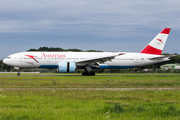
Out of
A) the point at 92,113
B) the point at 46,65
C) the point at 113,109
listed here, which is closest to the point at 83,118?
the point at 92,113

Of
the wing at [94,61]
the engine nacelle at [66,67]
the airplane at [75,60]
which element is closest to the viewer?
the engine nacelle at [66,67]

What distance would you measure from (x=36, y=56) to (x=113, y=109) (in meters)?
29.4

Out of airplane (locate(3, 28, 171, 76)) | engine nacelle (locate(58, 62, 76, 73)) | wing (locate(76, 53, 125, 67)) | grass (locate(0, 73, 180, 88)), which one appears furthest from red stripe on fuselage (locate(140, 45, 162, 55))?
grass (locate(0, 73, 180, 88))

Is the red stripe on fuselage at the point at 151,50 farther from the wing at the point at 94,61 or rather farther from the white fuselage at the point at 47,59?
the wing at the point at 94,61

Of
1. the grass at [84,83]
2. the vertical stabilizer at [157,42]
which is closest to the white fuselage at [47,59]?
the vertical stabilizer at [157,42]

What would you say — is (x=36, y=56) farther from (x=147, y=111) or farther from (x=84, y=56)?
(x=147, y=111)

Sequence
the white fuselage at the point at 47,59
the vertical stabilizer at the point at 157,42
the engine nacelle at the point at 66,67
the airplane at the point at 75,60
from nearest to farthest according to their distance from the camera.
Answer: the engine nacelle at the point at 66,67 < the airplane at the point at 75,60 < the white fuselage at the point at 47,59 < the vertical stabilizer at the point at 157,42

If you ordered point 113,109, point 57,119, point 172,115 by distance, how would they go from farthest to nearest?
point 113,109
point 172,115
point 57,119

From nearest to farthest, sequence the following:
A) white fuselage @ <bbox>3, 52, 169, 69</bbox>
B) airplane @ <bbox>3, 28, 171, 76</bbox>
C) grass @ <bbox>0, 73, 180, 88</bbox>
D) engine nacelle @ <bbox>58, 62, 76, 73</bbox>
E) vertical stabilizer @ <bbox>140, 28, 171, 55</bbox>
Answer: grass @ <bbox>0, 73, 180, 88</bbox>, engine nacelle @ <bbox>58, 62, 76, 73</bbox>, airplane @ <bbox>3, 28, 171, 76</bbox>, white fuselage @ <bbox>3, 52, 169, 69</bbox>, vertical stabilizer @ <bbox>140, 28, 171, 55</bbox>

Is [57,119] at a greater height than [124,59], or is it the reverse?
[124,59]

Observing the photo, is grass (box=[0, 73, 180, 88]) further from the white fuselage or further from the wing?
the white fuselage

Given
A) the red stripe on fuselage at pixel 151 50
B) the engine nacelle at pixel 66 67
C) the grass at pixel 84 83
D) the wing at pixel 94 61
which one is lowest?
the grass at pixel 84 83

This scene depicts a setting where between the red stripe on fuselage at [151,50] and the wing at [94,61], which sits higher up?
the red stripe on fuselage at [151,50]

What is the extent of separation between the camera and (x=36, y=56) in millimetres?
36125
